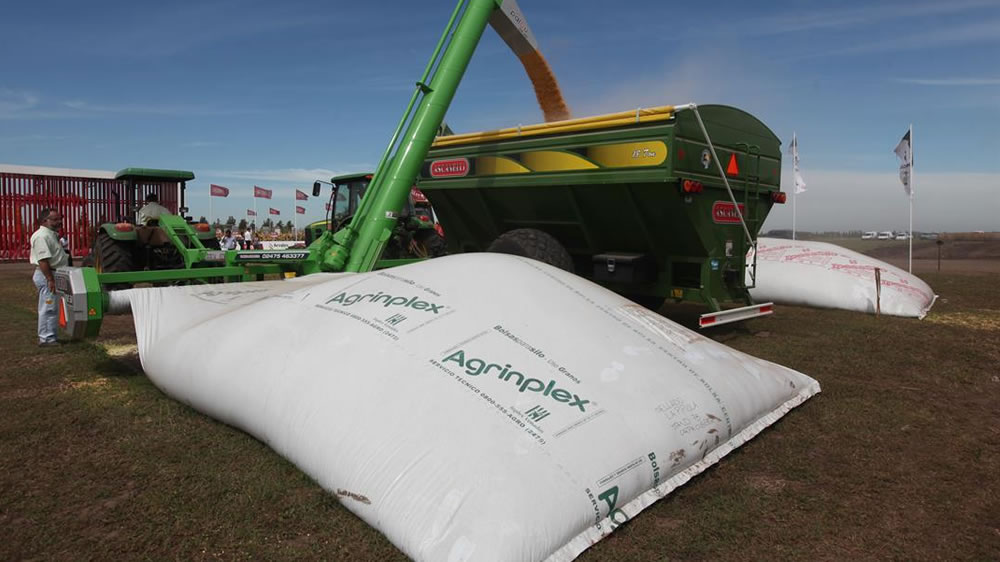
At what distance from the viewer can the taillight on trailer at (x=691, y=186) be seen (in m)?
5.22

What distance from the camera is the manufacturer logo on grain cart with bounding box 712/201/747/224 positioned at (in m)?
5.81

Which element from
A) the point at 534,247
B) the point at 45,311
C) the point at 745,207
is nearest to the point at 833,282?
the point at 745,207

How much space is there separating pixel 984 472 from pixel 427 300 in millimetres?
2983

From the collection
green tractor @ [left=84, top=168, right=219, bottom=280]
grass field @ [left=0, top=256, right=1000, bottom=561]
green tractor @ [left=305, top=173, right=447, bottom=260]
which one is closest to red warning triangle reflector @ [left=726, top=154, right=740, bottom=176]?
grass field @ [left=0, top=256, right=1000, bottom=561]

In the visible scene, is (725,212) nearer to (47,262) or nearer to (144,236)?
(47,262)

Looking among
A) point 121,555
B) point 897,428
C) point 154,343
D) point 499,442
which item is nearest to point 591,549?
point 499,442

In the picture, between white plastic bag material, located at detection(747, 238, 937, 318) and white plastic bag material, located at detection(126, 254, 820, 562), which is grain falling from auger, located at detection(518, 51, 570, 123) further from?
white plastic bag material, located at detection(126, 254, 820, 562)

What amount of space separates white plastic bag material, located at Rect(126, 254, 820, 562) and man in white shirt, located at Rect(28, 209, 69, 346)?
2.36 metres

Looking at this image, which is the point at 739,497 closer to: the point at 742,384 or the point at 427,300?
the point at 742,384

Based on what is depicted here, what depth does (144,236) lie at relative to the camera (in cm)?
803

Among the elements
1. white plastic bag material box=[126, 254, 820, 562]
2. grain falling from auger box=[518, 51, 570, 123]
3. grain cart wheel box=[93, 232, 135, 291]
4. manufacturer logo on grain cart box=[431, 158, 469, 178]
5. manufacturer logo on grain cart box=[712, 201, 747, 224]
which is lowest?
white plastic bag material box=[126, 254, 820, 562]

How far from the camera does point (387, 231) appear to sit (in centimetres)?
596

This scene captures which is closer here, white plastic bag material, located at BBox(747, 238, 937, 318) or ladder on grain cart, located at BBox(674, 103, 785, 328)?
ladder on grain cart, located at BBox(674, 103, 785, 328)

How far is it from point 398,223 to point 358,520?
21.8 feet
